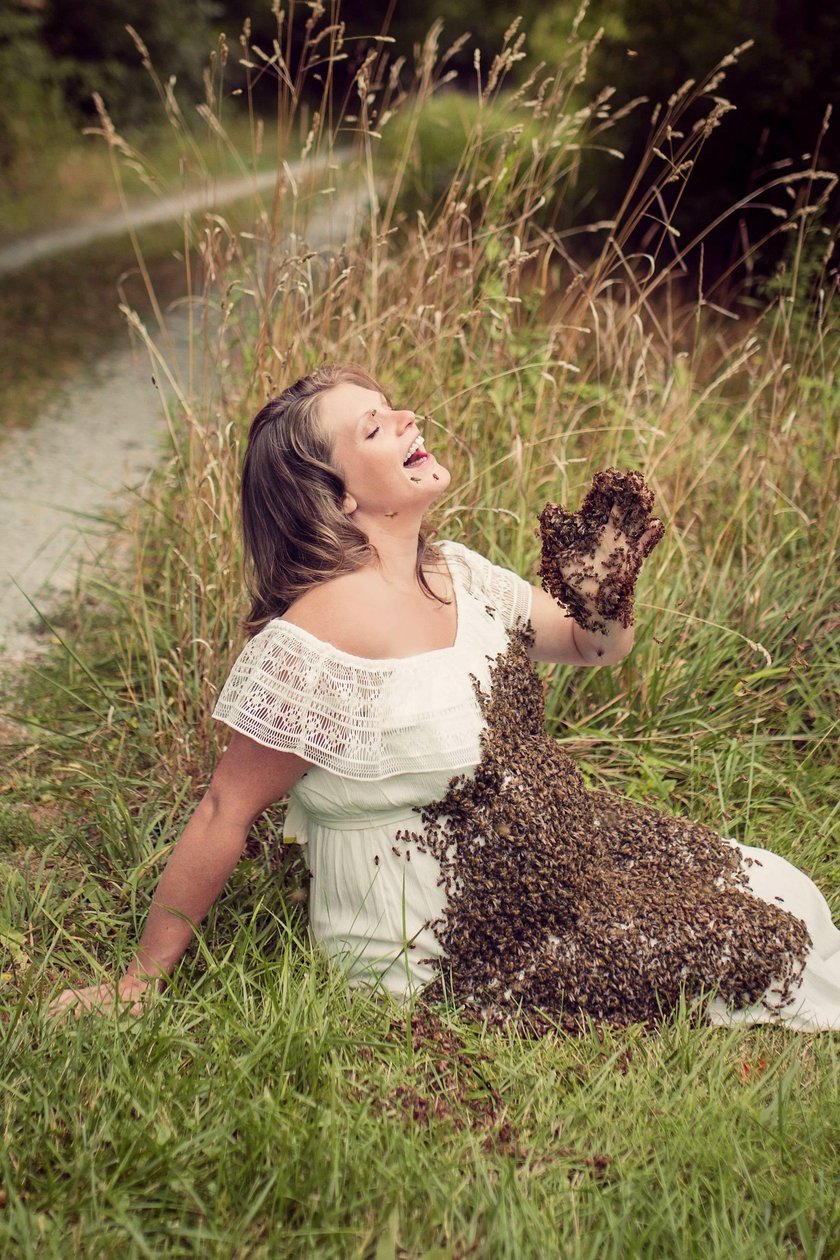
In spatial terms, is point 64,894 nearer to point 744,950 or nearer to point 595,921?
point 595,921

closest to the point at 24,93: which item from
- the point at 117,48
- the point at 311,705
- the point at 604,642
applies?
the point at 117,48

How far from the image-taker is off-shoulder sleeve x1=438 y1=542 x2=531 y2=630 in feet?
7.57

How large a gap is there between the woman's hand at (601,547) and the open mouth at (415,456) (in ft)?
0.84

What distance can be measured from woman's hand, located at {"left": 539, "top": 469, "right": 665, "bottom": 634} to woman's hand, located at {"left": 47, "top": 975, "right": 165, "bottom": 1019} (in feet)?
3.42

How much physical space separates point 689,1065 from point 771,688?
1.37m

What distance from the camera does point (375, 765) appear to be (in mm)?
1969

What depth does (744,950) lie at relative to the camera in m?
2.11

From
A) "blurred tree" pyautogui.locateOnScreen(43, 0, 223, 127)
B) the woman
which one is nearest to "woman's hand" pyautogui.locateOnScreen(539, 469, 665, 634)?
the woman

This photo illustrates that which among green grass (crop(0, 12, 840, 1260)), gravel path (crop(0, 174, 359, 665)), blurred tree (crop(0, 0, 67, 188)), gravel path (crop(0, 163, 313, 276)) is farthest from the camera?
blurred tree (crop(0, 0, 67, 188))

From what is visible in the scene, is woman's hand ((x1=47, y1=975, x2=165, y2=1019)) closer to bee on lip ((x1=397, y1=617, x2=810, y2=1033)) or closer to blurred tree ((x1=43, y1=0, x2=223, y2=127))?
bee on lip ((x1=397, y1=617, x2=810, y2=1033))

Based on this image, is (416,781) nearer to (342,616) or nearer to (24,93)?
(342,616)

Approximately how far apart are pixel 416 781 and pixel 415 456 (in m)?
0.59

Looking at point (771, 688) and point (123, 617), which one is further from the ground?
point (771, 688)

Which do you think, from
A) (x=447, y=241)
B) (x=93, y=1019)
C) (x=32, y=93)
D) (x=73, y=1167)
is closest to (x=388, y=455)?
(x=93, y=1019)
